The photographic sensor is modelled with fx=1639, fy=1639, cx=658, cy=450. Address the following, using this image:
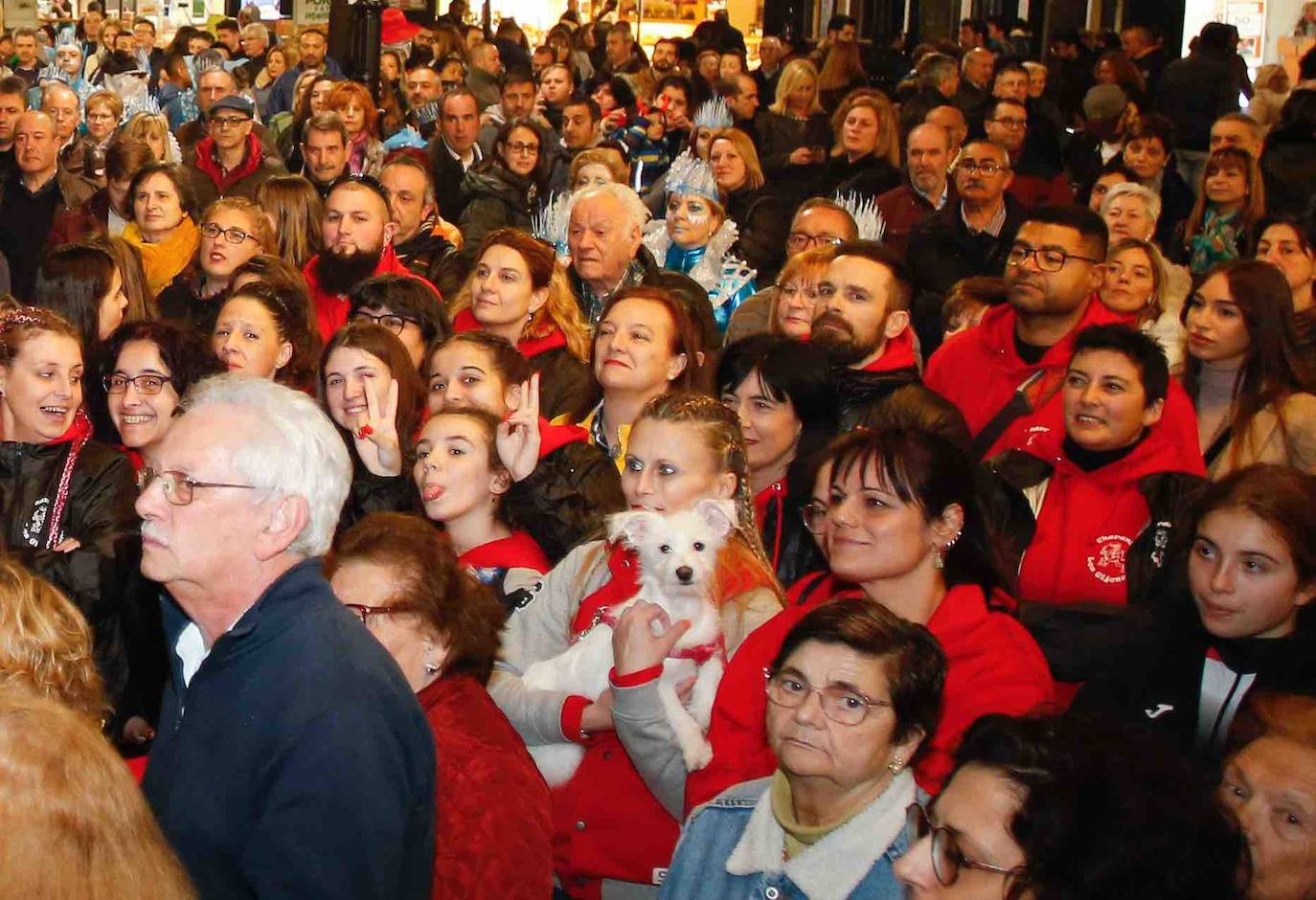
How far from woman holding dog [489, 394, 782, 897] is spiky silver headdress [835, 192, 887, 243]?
12.0ft

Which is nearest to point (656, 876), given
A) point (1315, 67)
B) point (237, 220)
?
point (237, 220)

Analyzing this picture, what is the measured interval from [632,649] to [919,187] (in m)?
5.43

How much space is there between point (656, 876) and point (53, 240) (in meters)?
6.05

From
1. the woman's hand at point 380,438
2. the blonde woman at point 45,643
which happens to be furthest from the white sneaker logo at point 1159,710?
the woman's hand at point 380,438

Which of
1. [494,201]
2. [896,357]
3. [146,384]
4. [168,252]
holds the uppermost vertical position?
[494,201]

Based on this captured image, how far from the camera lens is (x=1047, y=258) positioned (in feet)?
16.8

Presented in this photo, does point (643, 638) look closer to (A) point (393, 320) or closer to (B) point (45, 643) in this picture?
(B) point (45, 643)

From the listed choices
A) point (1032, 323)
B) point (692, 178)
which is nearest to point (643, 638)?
point (1032, 323)

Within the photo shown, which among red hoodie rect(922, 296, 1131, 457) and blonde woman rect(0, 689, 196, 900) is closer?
blonde woman rect(0, 689, 196, 900)

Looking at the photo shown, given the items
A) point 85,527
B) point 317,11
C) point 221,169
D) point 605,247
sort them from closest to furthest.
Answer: point 85,527, point 605,247, point 221,169, point 317,11

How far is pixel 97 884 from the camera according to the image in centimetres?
174

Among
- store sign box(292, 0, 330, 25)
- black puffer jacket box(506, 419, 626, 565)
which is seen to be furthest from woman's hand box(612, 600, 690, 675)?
store sign box(292, 0, 330, 25)

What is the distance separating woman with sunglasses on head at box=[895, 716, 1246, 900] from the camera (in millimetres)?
1975

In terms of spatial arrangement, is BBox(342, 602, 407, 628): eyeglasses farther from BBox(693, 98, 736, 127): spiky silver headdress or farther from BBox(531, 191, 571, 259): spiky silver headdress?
BBox(693, 98, 736, 127): spiky silver headdress
